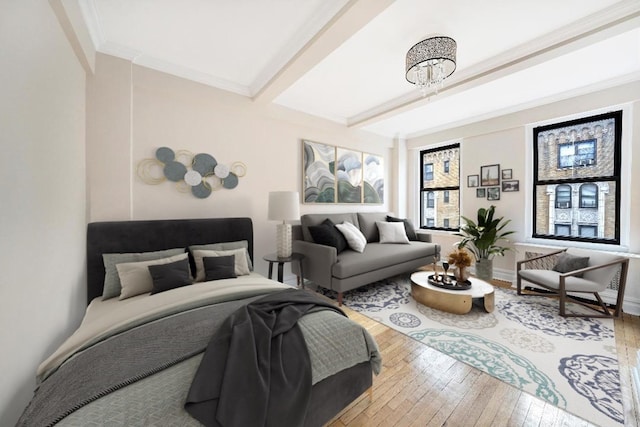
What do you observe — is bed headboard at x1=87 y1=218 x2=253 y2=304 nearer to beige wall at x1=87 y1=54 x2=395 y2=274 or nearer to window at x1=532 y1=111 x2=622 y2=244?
beige wall at x1=87 y1=54 x2=395 y2=274

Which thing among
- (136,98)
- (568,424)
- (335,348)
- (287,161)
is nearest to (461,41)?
(287,161)

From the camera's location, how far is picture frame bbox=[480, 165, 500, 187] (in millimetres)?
3816

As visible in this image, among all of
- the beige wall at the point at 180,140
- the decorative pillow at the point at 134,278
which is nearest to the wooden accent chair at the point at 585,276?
the beige wall at the point at 180,140

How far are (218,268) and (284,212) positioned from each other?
3.05 ft

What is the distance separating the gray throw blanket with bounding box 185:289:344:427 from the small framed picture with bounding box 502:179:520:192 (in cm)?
403

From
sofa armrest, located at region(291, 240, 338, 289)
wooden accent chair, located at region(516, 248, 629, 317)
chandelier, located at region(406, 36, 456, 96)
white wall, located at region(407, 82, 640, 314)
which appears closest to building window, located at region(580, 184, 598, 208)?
white wall, located at region(407, 82, 640, 314)

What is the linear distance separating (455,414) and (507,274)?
3.10 meters

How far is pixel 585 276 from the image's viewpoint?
2568mm

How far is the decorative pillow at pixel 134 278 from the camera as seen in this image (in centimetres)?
187

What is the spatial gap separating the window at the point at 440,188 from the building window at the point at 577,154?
4.47ft

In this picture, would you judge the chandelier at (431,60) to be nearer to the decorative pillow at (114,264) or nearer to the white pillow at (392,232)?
the white pillow at (392,232)

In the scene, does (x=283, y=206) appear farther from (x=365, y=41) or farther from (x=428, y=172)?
(x=428, y=172)

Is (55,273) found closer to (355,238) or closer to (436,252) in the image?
(355,238)

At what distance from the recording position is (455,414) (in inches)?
54.2
